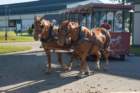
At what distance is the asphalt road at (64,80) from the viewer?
Result: 12711 mm

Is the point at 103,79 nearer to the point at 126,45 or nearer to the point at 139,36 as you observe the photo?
the point at 126,45

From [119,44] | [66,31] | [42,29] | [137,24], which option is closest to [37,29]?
[42,29]

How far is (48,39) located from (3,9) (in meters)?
91.2

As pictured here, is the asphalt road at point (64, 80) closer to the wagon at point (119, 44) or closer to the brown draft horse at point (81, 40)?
the brown draft horse at point (81, 40)

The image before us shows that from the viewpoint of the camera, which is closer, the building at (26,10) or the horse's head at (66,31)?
the horse's head at (66,31)

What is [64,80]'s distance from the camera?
1440 cm

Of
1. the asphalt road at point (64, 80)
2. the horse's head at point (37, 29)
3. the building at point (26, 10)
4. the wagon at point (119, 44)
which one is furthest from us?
the building at point (26, 10)

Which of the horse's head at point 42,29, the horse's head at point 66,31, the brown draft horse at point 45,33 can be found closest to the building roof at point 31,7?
the brown draft horse at point 45,33

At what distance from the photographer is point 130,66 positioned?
62.2 feet

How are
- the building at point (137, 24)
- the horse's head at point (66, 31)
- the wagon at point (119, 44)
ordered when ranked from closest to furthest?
the horse's head at point (66, 31) < the wagon at point (119, 44) < the building at point (137, 24)

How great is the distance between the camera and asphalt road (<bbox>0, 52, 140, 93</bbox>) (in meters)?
12.7

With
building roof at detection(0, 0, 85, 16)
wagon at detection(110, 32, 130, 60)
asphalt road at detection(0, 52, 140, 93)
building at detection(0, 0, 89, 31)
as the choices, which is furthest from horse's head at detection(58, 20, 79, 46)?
building roof at detection(0, 0, 85, 16)

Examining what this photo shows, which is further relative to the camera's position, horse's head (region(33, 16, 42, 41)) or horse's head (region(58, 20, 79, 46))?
horse's head (region(33, 16, 42, 41))

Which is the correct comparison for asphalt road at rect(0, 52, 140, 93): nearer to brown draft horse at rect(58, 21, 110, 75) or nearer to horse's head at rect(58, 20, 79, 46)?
brown draft horse at rect(58, 21, 110, 75)
